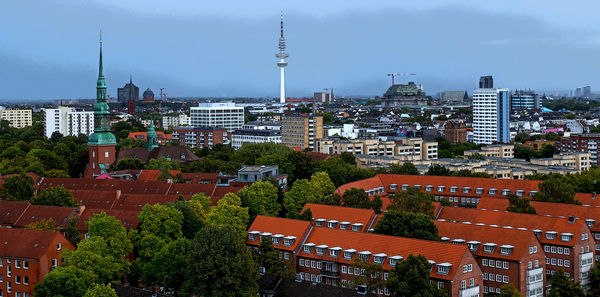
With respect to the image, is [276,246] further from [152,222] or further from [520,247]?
[520,247]

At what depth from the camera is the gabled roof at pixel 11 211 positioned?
185ft

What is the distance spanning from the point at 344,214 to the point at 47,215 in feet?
70.1

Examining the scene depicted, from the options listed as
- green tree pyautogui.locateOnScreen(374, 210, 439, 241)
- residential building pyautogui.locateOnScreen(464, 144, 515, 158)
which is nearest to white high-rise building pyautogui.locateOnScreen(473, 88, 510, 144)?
residential building pyautogui.locateOnScreen(464, 144, 515, 158)

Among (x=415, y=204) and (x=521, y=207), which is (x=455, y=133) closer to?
(x=521, y=207)

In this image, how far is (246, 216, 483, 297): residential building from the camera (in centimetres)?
4291

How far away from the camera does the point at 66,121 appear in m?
176

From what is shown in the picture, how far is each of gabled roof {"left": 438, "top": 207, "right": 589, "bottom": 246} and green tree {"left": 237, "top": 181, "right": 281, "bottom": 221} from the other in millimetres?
13425

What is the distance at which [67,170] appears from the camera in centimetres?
9544

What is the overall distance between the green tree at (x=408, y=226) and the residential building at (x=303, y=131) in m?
75.9

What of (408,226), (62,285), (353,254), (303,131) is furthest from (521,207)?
(303,131)

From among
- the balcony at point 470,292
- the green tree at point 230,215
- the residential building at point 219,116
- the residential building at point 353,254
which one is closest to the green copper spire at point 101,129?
the green tree at point 230,215

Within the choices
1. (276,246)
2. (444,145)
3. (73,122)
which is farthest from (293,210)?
(73,122)

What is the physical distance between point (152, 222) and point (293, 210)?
15.7m

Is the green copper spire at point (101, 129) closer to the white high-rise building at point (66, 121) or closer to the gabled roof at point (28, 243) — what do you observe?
the gabled roof at point (28, 243)
